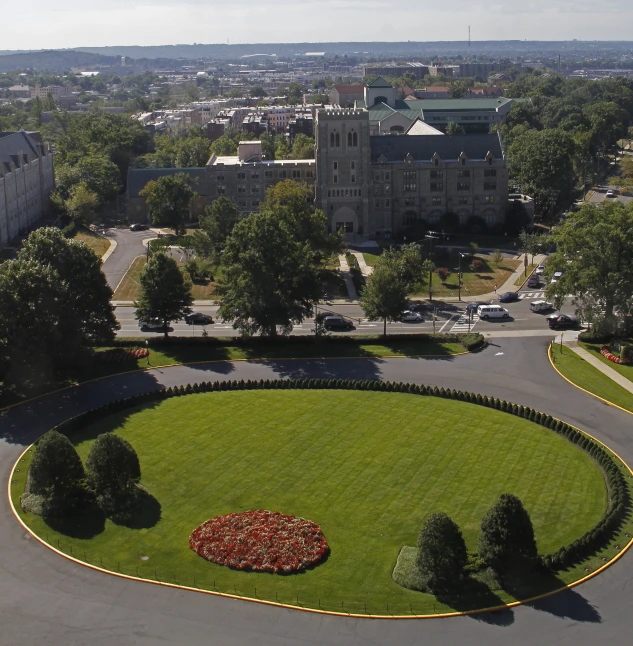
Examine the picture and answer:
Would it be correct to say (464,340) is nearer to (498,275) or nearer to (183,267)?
(498,275)

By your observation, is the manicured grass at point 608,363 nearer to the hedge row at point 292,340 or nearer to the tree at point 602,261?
the tree at point 602,261

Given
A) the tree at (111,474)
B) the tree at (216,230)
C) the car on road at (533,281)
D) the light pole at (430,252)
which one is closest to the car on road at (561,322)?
the light pole at (430,252)

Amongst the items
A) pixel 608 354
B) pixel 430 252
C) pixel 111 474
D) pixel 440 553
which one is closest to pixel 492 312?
pixel 608 354

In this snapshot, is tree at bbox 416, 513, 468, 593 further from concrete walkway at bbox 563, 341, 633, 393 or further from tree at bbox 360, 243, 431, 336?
tree at bbox 360, 243, 431, 336

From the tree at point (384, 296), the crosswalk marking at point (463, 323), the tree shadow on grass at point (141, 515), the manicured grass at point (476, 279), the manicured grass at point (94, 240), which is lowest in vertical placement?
the tree shadow on grass at point (141, 515)

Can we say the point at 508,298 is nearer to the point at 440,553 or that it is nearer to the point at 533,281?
the point at 533,281

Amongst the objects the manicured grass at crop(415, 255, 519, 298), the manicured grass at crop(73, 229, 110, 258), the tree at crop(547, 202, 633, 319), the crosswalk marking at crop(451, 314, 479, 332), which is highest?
the tree at crop(547, 202, 633, 319)

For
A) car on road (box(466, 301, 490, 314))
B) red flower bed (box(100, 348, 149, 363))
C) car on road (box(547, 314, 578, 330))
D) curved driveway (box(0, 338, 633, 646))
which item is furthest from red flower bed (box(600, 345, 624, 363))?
red flower bed (box(100, 348, 149, 363))
